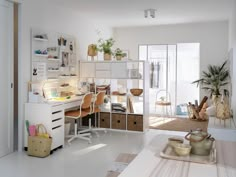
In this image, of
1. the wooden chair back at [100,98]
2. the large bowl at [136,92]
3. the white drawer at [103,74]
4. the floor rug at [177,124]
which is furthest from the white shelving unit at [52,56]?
the floor rug at [177,124]

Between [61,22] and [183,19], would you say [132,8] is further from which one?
[183,19]

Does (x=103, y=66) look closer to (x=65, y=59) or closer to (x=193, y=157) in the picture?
(x=65, y=59)

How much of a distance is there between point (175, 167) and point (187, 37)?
6.35 meters

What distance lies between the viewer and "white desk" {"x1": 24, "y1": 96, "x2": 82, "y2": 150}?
417 centimetres

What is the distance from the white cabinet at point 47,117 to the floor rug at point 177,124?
2.46m

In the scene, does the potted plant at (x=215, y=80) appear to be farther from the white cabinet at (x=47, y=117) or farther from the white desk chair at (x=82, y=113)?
the white cabinet at (x=47, y=117)

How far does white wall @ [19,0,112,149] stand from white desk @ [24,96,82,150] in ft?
0.50

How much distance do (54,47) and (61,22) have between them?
0.57 meters

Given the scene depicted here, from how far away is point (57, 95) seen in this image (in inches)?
198

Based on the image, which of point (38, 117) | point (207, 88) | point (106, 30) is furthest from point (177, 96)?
point (38, 117)

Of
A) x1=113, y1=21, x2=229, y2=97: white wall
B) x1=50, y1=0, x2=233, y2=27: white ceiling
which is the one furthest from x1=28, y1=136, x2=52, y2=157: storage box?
x1=113, y1=21, x2=229, y2=97: white wall

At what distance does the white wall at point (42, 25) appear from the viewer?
4.23 meters

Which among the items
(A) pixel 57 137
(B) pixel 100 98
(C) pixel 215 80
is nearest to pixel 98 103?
(B) pixel 100 98

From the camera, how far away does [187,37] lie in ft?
23.7
